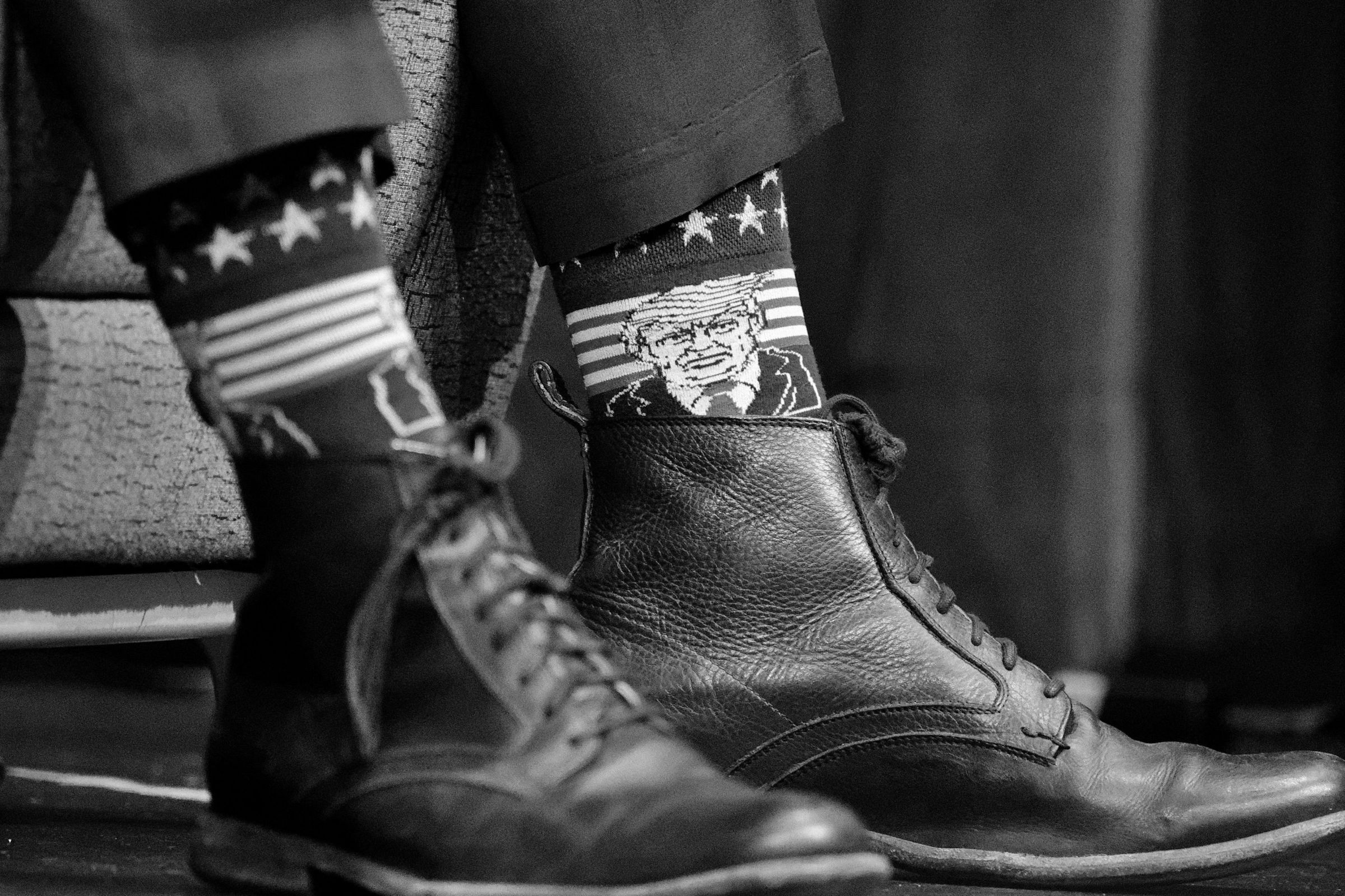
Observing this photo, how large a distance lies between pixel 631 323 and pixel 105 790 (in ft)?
2.00

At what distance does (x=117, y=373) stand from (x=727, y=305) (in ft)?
1.36

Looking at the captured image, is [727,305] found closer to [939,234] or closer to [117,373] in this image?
[117,373]

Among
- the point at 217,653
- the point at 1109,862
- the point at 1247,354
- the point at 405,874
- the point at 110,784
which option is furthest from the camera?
the point at 1247,354

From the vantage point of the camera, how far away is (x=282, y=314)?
1.65ft

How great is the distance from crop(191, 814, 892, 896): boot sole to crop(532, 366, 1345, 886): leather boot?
19 centimetres

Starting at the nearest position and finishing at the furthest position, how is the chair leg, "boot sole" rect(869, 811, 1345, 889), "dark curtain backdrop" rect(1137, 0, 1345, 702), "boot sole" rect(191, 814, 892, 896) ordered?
"boot sole" rect(191, 814, 892, 896), "boot sole" rect(869, 811, 1345, 889), the chair leg, "dark curtain backdrop" rect(1137, 0, 1345, 702)

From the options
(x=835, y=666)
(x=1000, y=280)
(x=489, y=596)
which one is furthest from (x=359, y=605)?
(x=1000, y=280)

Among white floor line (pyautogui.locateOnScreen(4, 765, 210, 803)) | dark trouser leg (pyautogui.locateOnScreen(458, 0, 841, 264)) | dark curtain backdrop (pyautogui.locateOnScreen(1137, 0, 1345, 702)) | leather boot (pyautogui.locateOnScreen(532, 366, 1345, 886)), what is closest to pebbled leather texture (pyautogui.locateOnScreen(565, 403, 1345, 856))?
leather boot (pyautogui.locateOnScreen(532, 366, 1345, 886))

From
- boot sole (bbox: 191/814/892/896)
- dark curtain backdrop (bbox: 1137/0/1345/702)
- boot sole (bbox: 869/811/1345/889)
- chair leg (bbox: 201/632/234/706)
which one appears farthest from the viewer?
dark curtain backdrop (bbox: 1137/0/1345/702)

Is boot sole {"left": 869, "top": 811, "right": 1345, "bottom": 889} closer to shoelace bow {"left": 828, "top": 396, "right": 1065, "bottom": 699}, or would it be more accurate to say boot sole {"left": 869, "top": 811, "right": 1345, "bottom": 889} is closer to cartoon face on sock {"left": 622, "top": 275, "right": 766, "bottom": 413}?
shoelace bow {"left": 828, "top": 396, "right": 1065, "bottom": 699}

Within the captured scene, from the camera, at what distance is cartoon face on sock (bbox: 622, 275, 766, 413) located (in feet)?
2.31

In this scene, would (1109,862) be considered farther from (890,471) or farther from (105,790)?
(105,790)

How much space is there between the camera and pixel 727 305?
71 cm

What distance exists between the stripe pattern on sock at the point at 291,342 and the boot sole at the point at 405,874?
19 centimetres
